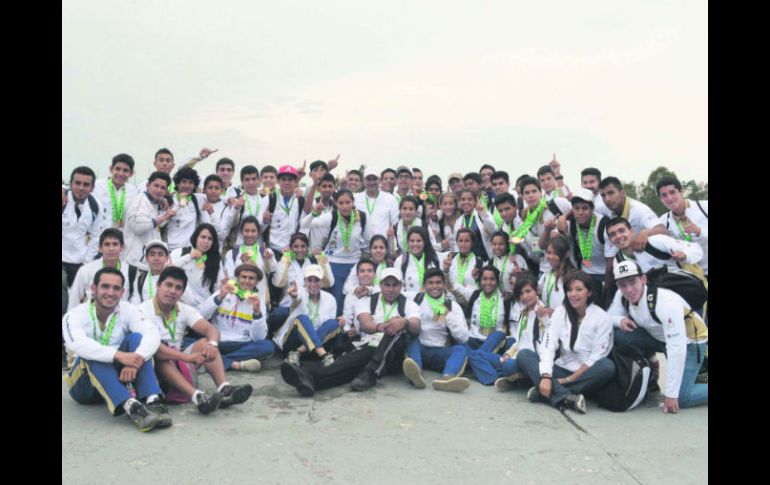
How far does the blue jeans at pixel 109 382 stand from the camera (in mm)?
4691

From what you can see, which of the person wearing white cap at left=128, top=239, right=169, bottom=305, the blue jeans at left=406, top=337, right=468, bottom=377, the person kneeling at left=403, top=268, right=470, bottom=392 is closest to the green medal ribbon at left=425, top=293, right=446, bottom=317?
the person kneeling at left=403, top=268, right=470, bottom=392

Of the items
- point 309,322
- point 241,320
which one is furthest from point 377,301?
point 241,320

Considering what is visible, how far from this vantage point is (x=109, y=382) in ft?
15.5

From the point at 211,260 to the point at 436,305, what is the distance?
105 inches

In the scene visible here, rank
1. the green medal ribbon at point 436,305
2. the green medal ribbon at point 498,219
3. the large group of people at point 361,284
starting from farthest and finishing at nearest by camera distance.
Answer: the green medal ribbon at point 498,219, the green medal ribbon at point 436,305, the large group of people at point 361,284

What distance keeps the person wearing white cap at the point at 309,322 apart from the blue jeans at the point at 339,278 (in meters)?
0.77

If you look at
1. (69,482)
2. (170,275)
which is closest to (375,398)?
(170,275)

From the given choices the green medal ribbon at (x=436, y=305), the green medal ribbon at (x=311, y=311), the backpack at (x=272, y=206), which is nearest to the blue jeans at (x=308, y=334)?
the green medal ribbon at (x=311, y=311)

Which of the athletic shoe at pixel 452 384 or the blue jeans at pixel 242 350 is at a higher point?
the blue jeans at pixel 242 350

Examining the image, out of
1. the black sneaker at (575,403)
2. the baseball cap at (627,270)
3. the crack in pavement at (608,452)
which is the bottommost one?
the crack in pavement at (608,452)

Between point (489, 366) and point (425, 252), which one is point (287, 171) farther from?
point (489, 366)

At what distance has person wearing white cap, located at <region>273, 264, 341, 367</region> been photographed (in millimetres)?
6645

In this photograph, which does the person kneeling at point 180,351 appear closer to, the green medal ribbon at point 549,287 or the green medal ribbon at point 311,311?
the green medal ribbon at point 311,311

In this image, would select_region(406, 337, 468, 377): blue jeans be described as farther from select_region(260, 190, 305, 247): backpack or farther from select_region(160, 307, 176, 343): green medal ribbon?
select_region(260, 190, 305, 247): backpack
